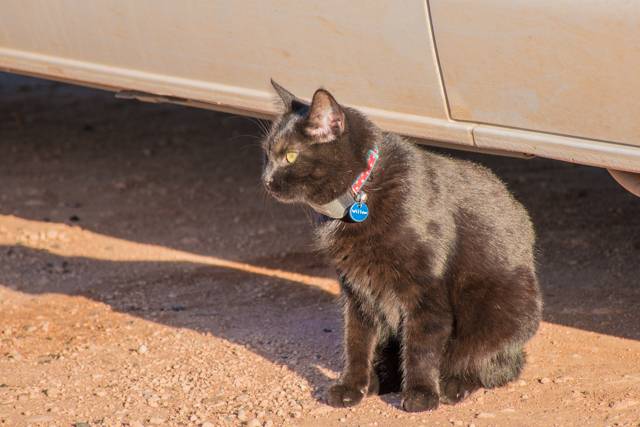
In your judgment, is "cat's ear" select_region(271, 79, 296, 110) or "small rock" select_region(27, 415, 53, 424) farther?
"cat's ear" select_region(271, 79, 296, 110)

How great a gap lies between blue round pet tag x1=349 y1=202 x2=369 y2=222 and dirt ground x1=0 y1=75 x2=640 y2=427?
2.37 feet

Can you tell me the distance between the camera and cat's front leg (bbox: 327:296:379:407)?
3.85m

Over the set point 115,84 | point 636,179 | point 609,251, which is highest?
point 636,179

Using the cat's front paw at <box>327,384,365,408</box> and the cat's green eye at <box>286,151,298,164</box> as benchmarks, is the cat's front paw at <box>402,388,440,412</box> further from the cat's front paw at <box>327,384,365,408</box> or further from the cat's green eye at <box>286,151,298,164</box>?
the cat's green eye at <box>286,151,298,164</box>

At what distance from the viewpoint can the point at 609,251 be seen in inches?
213

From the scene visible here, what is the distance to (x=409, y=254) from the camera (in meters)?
3.77

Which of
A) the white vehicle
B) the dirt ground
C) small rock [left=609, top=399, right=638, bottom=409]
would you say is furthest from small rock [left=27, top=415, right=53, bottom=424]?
small rock [left=609, top=399, right=638, bottom=409]

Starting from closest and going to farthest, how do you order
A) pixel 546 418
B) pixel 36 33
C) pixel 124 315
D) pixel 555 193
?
pixel 546 418 < pixel 124 315 < pixel 36 33 < pixel 555 193

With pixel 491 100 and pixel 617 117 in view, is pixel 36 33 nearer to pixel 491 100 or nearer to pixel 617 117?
pixel 491 100

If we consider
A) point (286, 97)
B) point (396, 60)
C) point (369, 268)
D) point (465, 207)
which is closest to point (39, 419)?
point (369, 268)

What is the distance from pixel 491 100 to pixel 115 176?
368cm

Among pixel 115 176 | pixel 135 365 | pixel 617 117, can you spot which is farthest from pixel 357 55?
pixel 115 176

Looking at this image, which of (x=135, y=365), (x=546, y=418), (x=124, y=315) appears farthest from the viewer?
(x=124, y=315)

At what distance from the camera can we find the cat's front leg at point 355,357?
385 cm
